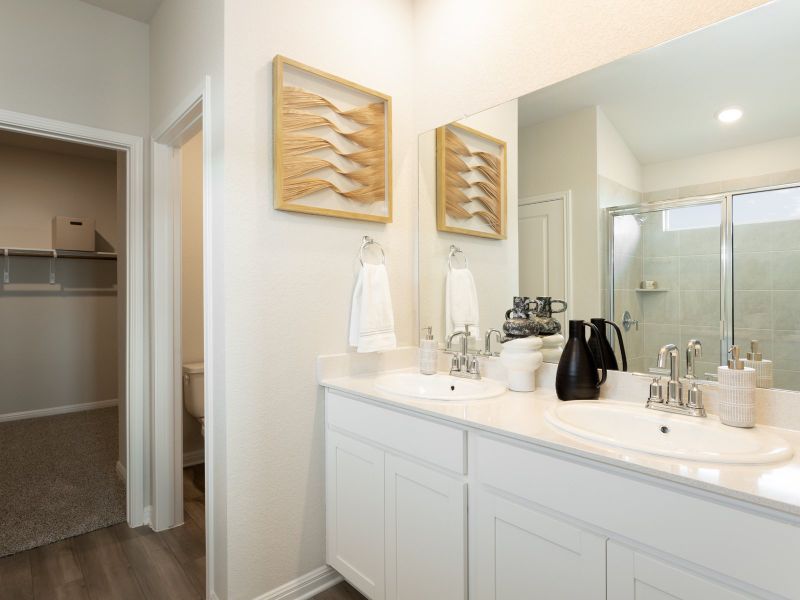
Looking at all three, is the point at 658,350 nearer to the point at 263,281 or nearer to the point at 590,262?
the point at 590,262

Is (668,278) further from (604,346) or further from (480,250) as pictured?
(480,250)

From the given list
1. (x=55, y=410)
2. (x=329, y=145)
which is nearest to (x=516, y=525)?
(x=329, y=145)

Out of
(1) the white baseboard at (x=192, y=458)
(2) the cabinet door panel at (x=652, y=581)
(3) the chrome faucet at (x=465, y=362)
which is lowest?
(1) the white baseboard at (x=192, y=458)

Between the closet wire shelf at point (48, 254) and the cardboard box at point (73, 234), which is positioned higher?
the cardboard box at point (73, 234)

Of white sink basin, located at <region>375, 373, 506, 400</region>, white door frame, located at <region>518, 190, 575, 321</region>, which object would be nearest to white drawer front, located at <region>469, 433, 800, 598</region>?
white sink basin, located at <region>375, 373, 506, 400</region>

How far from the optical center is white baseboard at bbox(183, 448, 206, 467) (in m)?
3.16

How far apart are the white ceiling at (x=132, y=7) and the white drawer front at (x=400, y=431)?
2025 mm

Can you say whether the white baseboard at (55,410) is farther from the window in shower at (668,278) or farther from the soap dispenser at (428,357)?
the window in shower at (668,278)

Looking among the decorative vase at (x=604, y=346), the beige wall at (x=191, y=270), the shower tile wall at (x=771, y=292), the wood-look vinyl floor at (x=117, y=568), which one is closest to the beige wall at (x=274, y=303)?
the wood-look vinyl floor at (x=117, y=568)

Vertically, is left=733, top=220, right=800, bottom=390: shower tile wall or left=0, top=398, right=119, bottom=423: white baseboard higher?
left=733, top=220, right=800, bottom=390: shower tile wall

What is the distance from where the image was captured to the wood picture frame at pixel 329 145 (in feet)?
A: 5.74

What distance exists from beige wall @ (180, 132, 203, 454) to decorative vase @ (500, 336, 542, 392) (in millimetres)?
2348

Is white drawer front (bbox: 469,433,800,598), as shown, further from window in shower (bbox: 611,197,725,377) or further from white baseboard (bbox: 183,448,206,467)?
white baseboard (bbox: 183,448,206,467)

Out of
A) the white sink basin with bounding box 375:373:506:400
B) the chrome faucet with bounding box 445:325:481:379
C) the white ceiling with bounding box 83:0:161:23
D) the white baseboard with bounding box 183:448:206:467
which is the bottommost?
the white baseboard with bounding box 183:448:206:467
